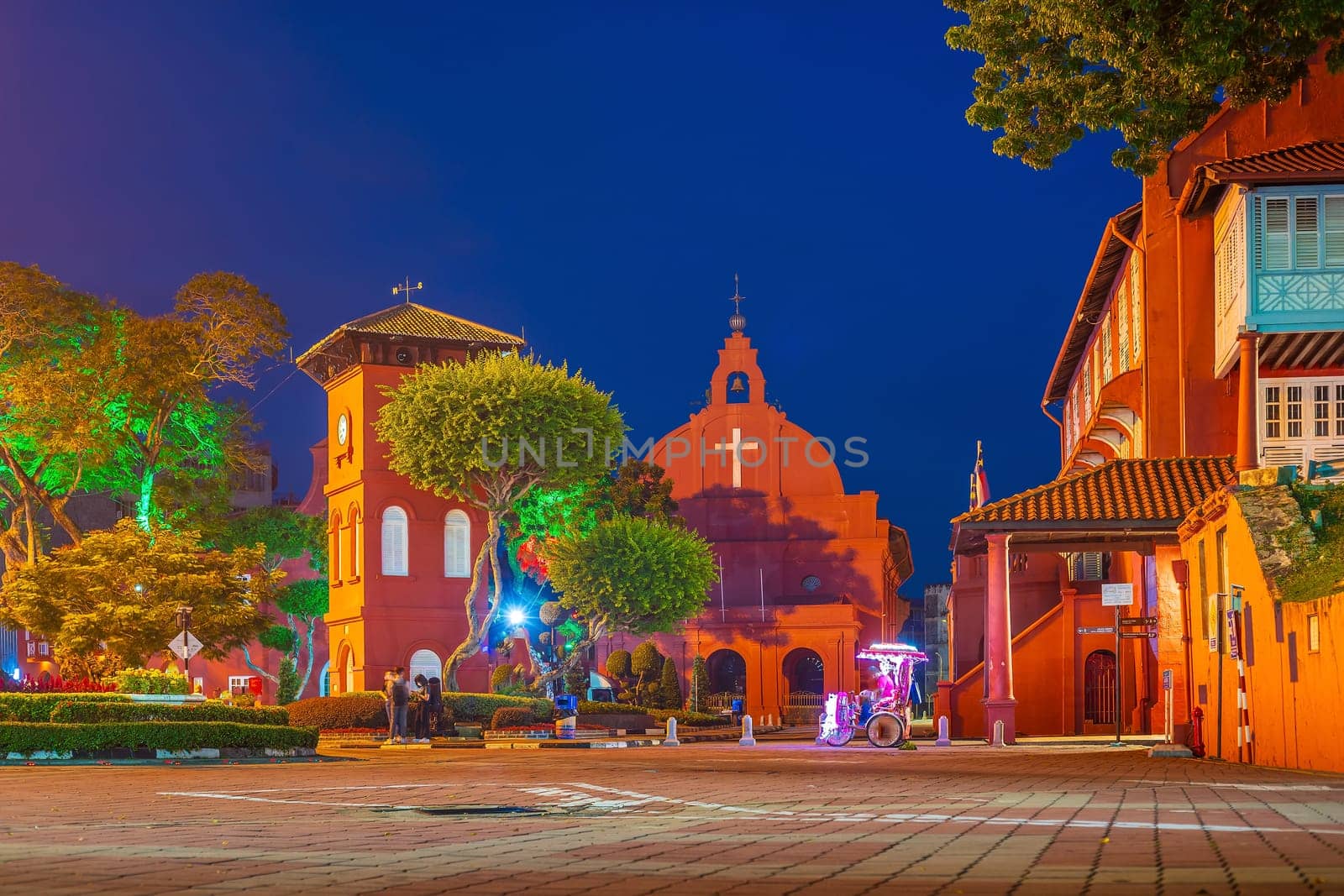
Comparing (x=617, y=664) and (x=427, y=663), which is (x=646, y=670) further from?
(x=427, y=663)

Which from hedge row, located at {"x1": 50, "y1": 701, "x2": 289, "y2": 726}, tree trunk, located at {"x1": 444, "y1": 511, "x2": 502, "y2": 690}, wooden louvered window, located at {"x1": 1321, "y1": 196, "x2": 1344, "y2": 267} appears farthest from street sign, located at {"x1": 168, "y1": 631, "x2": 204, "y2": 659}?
wooden louvered window, located at {"x1": 1321, "y1": 196, "x2": 1344, "y2": 267}

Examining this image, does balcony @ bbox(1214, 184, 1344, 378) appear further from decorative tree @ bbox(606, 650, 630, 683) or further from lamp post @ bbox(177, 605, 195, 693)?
decorative tree @ bbox(606, 650, 630, 683)

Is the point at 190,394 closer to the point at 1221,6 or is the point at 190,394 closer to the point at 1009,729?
the point at 1009,729

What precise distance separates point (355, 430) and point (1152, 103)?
3887 centimetres

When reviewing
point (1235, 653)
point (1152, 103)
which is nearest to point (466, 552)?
point (1235, 653)

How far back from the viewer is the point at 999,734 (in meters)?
28.1

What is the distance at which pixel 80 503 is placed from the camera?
7031cm

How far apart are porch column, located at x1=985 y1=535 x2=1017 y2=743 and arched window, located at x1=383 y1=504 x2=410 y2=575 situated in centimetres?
2537

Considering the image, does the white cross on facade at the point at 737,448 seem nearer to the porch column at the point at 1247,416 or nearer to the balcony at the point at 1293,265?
the balcony at the point at 1293,265

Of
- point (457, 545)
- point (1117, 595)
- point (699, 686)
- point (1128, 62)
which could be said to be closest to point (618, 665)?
point (699, 686)

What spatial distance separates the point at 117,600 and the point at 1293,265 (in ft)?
84.0

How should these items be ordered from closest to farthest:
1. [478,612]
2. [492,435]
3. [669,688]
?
[492,435], [478,612], [669,688]

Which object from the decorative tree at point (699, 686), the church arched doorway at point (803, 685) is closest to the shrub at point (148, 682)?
the decorative tree at point (699, 686)

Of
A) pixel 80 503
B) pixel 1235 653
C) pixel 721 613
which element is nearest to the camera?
pixel 1235 653
